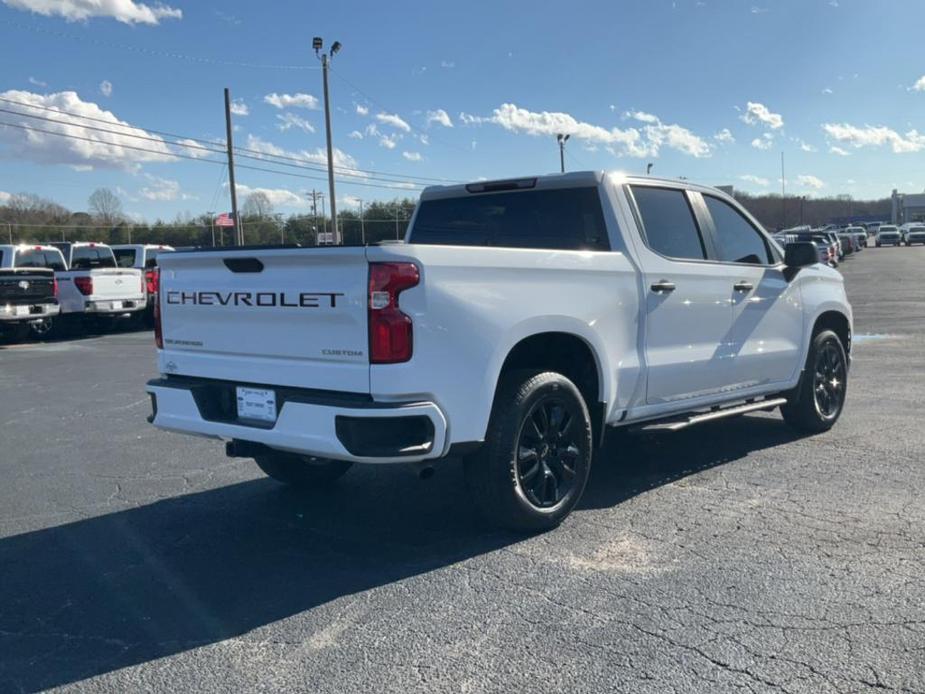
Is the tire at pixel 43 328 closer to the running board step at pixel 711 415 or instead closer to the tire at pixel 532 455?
the running board step at pixel 711 415

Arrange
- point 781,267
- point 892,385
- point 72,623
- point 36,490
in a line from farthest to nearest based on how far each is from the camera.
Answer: point 892,385
point 781,267
point 36,490
point 72,623

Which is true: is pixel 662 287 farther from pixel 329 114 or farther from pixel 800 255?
pixel 329 114

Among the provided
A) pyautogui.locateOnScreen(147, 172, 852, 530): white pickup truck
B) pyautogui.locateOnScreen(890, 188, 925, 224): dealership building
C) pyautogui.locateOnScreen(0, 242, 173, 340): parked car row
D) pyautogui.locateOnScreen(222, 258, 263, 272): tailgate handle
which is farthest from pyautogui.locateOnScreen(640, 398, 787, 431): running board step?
pyautogui.locateOnScreen(890, 188, 925, 224): dealership building

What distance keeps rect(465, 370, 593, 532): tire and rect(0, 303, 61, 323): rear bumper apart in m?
15.0

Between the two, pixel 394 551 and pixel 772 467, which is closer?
pixel 394 551

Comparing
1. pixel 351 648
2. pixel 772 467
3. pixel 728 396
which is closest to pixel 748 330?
pixel 728 396

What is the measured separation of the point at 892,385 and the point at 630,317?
→ 18.4 feet

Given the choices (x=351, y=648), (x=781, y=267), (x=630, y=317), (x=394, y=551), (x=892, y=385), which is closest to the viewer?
(x=351, y=648)

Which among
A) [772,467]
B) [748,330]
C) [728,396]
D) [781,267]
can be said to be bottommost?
[772,467]

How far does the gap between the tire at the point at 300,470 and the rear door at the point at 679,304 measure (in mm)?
2189

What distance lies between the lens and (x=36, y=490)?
6039mm

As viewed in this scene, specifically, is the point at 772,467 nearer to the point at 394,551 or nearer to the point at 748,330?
the point at 748,330

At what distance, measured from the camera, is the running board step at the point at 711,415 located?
561cm

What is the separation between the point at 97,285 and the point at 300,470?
48.2 feet
